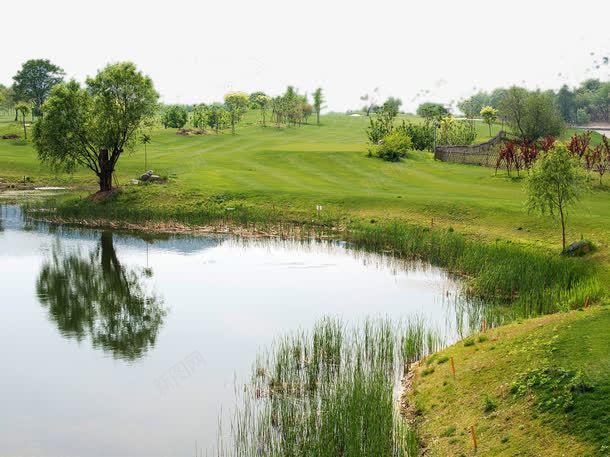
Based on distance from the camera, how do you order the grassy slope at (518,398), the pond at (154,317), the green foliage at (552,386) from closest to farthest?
1. the grassy slope at (518,398)
2. the green foliage at (552,386)
3. the pond at (154,317)

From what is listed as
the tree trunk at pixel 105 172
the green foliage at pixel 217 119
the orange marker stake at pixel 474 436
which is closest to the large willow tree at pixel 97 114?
the tree trunk at pixel 105 172

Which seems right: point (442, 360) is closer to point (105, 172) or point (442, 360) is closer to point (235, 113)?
point (105, 172)

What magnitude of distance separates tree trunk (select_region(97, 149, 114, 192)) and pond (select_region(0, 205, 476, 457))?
12127 millimetres

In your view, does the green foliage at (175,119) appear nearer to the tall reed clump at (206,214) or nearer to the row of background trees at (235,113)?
the row of background trees at (235,113)

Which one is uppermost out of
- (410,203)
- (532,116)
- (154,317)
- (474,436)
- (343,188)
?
(532,116)

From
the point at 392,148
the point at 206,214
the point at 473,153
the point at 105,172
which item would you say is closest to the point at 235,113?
the point at 392,148

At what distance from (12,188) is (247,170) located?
90.0 ft

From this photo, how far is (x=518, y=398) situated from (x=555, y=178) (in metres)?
22.3

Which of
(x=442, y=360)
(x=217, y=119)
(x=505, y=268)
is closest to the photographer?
(x=442, y=360)

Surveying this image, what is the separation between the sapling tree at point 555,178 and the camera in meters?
38.7

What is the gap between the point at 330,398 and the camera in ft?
71.2

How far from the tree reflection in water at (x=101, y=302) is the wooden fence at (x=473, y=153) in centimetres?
4927

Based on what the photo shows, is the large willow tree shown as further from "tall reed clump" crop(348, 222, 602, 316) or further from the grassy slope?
the grassy slope

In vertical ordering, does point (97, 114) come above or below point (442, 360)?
above
